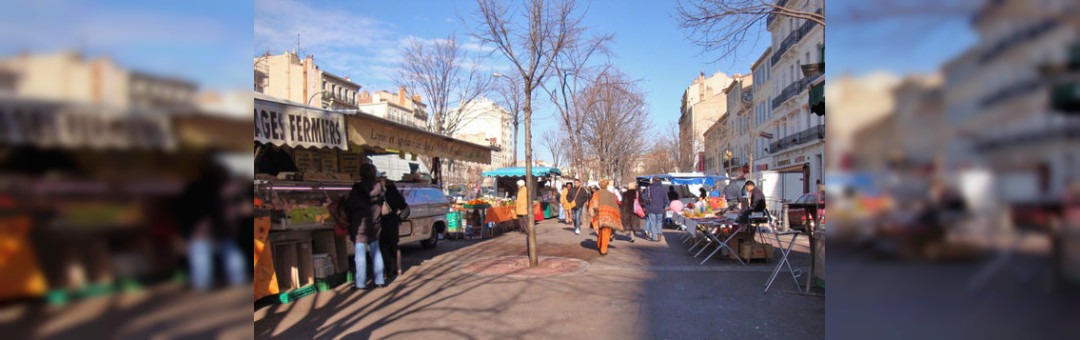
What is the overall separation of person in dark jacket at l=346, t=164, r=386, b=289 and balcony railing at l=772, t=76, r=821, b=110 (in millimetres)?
29125

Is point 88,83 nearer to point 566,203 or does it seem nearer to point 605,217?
point 605,217

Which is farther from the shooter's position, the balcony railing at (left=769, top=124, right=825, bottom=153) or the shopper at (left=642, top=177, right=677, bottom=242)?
the balcony railing at (left=769, top=124, right=825, bottom=153)

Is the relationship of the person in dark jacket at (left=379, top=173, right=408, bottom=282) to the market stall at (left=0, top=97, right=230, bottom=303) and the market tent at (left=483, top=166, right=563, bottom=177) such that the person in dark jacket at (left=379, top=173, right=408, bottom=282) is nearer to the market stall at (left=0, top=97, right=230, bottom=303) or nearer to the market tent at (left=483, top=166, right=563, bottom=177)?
the market stall at (left=0, top=97, right=230, bottom=303)

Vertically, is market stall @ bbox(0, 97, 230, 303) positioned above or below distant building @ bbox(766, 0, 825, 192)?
below

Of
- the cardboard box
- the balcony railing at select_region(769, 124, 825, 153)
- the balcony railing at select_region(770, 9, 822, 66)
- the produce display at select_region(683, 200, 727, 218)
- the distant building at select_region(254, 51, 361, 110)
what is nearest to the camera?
the cardboard box

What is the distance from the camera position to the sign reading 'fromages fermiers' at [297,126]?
553 cm

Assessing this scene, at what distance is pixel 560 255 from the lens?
1088 cm

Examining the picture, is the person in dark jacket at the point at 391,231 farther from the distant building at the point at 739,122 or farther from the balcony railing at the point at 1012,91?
the distant building at the point at 739,122

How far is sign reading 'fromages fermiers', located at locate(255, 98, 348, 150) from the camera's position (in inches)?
218

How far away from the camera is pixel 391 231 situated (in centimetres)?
816

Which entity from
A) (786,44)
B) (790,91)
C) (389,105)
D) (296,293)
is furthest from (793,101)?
(389,105)

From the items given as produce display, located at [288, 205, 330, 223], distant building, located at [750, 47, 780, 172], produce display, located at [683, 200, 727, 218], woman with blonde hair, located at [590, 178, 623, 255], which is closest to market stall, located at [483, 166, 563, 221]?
produce display, located at [683, 200, 727, 218]

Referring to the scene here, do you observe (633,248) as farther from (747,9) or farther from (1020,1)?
(1020,1)

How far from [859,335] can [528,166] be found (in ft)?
26.9
